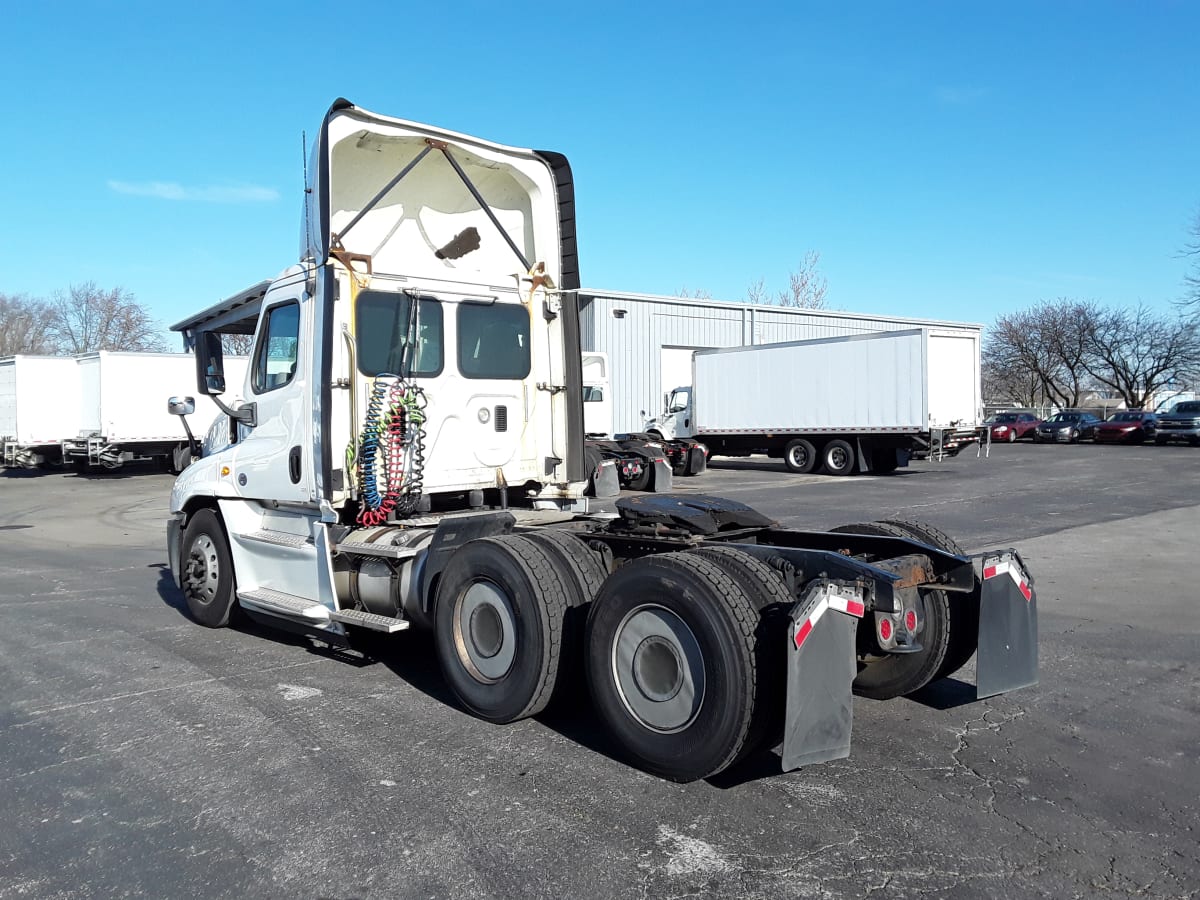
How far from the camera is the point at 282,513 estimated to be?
688 cm

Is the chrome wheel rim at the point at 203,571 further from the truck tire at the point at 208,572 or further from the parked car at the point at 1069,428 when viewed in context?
the parked car at the point at 1069,428

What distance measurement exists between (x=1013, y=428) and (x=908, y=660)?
142 ft

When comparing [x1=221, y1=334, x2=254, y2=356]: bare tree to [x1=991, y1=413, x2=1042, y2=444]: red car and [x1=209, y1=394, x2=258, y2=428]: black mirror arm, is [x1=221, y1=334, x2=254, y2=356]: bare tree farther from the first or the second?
[x1=991, y1=413, x2=1042, y2=444]: red car

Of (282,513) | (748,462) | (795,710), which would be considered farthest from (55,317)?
(795,710)

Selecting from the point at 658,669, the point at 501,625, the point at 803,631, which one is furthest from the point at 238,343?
the point at 803,631

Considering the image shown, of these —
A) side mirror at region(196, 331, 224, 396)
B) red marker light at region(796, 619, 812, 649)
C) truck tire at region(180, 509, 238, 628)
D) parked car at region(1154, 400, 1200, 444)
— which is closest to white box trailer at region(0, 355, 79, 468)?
truck tire at region(180, 509, 238, 628)

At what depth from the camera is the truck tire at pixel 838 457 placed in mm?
25850

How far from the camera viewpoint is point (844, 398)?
25.8 meters

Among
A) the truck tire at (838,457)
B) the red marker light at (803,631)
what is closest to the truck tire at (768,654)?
the red marker light at (803,631)

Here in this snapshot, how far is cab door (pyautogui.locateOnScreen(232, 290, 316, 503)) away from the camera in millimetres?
6484

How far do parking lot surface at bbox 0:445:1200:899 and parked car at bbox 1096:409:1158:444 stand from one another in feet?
121

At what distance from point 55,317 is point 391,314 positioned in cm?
6410

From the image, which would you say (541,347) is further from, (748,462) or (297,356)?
(748,462)

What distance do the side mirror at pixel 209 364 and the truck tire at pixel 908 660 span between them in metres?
4.59
